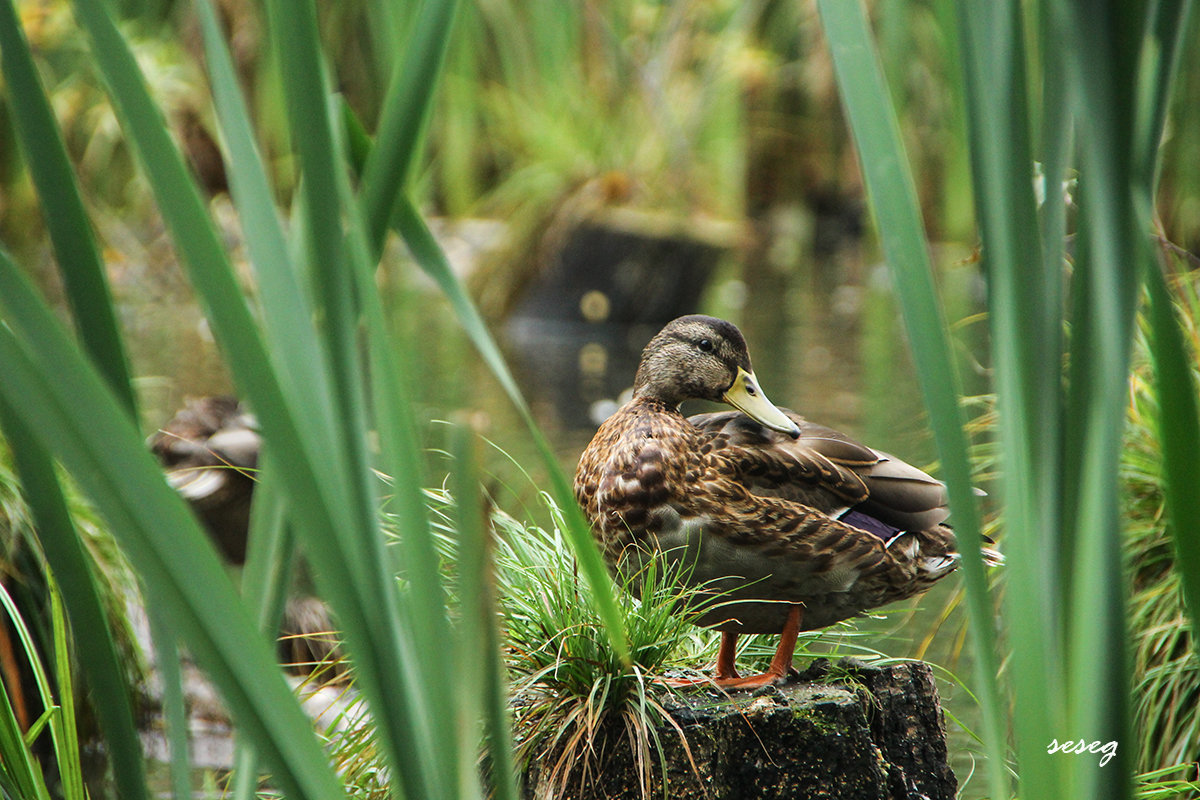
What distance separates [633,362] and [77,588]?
7.11m

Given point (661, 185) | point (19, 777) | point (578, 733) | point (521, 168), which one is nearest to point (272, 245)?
point (19, 777)

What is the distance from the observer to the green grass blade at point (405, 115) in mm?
632

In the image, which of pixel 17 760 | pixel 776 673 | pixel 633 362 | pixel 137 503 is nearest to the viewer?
pixel 137 503

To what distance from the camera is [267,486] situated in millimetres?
708

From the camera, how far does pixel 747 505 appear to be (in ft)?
6.12

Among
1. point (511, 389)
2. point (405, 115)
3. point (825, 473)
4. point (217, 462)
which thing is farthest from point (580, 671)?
point (217, 462)

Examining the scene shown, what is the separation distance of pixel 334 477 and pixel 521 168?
32.3ft

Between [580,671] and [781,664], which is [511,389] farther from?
[781,664]

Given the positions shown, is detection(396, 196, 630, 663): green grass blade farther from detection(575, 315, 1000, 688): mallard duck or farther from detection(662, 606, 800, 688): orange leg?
detection(662, 606, 800, 688): orange leg

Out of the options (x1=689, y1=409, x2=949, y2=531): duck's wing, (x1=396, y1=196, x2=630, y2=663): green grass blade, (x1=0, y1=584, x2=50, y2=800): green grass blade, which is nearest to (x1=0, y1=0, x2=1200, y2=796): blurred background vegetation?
(x1=689, y1=409, x2=949, y2=531): duck's wing

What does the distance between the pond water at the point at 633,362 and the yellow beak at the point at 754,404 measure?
0.94 meters

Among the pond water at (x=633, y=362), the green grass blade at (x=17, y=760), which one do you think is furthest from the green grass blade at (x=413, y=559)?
the pond water at (x=633, y=362)

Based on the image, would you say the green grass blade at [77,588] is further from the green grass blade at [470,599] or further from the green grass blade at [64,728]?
the green grass blade at [64,728]

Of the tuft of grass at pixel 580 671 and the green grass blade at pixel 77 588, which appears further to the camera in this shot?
the tuft of grass at pixel 580 671
